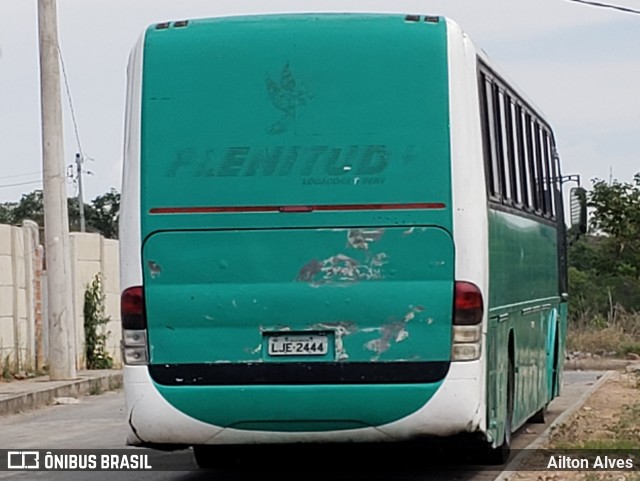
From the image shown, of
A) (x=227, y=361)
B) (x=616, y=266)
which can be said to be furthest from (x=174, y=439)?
(x=616, y=266)

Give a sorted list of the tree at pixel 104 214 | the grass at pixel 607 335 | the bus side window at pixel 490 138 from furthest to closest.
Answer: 1. the tree at pixel 104 214
2. the grass at pixel 607 335
3. the bus side window at pixel 490 138

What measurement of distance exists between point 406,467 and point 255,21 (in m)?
4.31

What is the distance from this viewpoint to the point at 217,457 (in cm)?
1217

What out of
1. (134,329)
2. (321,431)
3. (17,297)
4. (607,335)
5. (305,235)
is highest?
(305,235)

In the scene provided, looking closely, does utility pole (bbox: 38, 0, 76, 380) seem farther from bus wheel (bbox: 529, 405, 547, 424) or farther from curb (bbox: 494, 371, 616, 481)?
bus wheel (bbox: 529, 405, 547, 424)

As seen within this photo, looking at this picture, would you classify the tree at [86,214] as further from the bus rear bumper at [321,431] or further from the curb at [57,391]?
the bus rear bumper at [321,431]

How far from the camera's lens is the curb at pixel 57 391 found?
19.0 m

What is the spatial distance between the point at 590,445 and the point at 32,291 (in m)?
13.2

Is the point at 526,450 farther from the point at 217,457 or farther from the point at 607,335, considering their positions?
the point at 607,335

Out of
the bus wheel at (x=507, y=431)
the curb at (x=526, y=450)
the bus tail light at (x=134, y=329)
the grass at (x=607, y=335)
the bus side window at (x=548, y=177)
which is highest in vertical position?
the bus side window at (x=548, y=177)

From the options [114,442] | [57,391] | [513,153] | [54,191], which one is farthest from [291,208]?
[54,191]

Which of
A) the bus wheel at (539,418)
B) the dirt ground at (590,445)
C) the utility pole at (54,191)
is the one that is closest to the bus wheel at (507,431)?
the dirt ground at (590,445)

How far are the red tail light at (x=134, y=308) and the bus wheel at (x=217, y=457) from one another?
2.53 metres

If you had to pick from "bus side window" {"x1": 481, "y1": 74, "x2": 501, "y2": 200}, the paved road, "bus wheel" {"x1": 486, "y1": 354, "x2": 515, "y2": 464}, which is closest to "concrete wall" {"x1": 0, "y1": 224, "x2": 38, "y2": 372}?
the paved road
